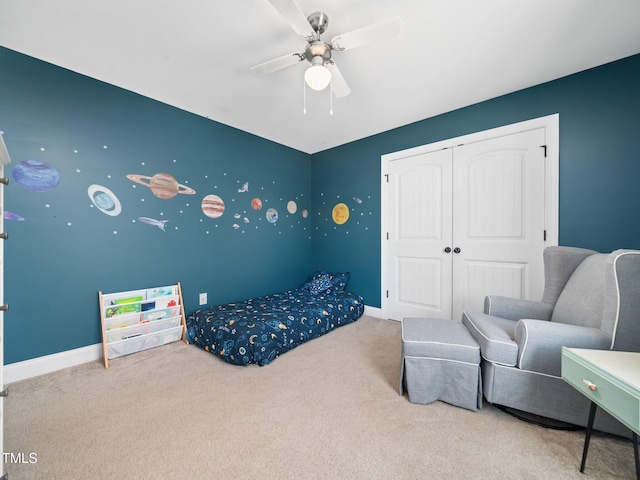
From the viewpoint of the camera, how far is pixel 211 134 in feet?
9.39

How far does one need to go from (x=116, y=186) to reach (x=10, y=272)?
91 centimetres

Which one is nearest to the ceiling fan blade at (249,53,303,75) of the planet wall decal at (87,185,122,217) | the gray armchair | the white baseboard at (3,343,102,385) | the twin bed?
the planet wall decal at (87,185,122,217)

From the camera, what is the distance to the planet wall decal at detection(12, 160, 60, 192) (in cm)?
184

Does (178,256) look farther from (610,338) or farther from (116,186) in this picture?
(610,338)

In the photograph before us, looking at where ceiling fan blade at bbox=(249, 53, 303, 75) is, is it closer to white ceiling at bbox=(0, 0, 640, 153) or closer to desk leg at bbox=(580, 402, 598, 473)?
white ceiling at bbox=(0, 0, 640, 153)

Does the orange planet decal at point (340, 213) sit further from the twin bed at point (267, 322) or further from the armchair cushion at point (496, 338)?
the armchair cushion at point (496, 338)

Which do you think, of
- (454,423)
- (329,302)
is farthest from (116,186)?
(454,423)

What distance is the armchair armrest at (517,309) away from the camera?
186 cm

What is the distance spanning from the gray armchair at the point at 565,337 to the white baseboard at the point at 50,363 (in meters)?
2.92

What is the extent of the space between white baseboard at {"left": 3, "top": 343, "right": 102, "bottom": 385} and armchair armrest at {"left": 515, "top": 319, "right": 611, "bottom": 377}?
3.06 m

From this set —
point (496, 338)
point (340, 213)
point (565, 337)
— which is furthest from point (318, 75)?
point (340, 213)

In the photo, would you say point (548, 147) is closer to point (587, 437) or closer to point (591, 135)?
point (591, 135)

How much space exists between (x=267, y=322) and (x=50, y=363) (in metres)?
1.61

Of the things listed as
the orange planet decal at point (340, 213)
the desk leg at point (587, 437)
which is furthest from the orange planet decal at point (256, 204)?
the desk leg at point (587, 437)
